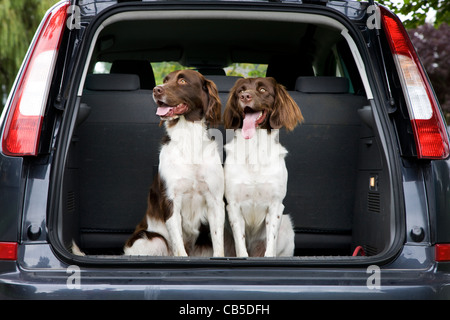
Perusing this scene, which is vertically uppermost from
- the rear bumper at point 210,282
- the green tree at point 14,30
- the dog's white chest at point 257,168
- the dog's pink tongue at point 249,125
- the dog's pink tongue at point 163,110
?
the green tree at point 14,30

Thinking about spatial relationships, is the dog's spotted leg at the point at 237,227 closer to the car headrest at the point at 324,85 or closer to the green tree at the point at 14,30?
the car headrest at the point at 324,85

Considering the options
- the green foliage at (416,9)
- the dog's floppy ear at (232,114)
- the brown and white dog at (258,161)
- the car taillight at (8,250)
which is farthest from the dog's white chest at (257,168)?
the green foliage at (416,9)

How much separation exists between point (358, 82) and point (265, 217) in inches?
51.0

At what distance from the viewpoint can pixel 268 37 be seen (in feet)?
15.5

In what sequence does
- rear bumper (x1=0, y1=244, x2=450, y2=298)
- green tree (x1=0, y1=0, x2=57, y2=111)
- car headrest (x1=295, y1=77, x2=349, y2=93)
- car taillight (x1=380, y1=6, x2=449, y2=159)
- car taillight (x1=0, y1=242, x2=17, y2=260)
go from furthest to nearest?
green tree (x1=0, y1=0, x2=57, y2=111) < car headrest (x1=295, y1=77, x2=349, y2=93) < car taillight (x1=380, y1=6, x2=449, y2=159) < car taillight (x1=0, y1=242, x2=17, y2=260) < rear bumper (x1=0, y1=244, x2=450, y2=298)

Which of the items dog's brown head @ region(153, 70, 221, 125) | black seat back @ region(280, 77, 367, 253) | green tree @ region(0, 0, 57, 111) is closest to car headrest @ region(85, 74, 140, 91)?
dog's brown head @ region(153, 70, 221, 125)

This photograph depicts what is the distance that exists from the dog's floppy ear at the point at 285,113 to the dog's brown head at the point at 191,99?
34 cm

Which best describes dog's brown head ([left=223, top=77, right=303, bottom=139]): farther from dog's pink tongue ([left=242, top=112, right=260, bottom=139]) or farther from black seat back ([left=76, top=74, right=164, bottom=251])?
black seat back ([left=76, top=74, right=164, bottom=251])

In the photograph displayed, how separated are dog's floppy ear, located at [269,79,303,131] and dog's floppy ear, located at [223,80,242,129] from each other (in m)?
0.20

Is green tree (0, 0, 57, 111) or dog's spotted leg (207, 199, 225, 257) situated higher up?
green tree (0, 0, 57, 111)

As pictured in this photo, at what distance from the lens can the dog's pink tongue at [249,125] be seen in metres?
3.42

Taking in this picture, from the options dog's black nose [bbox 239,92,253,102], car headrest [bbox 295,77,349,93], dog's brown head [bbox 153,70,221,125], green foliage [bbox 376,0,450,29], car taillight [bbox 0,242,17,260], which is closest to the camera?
car taillight [bbox 0,242,17,260]

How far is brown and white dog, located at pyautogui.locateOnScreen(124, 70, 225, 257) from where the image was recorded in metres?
3.41

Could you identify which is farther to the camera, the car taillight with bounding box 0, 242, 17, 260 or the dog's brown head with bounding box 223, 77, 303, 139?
the dog's brown head with bounding box 223, 77, 303, 139
